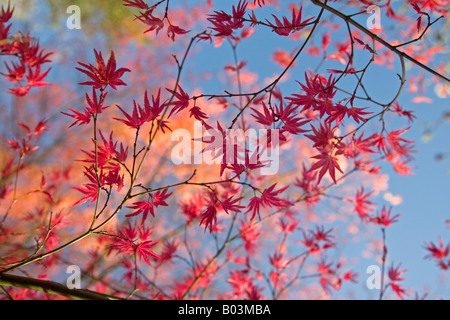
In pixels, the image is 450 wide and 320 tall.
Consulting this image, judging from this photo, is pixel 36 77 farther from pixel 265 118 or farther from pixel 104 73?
pixel 265 118

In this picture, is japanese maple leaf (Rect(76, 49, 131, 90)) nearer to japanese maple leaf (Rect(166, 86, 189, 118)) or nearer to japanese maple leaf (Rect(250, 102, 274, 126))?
japanese maple leaf (Rect(166, 86, 189, 118))

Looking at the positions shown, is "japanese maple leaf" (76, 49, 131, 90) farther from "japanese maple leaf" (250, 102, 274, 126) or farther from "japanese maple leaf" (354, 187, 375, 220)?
"japanese maple leaf" (354, 187, 375, 220)

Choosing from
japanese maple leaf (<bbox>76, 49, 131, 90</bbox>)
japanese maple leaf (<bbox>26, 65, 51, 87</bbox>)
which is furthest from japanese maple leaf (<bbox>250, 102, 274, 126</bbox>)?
japanese maple leaf (<bbox>26, 65, 51, 87</bbox>)

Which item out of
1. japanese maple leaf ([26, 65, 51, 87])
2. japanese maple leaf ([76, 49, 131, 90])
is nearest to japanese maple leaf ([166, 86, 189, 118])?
japanese maple leaf ([76, 49, 131, 90])

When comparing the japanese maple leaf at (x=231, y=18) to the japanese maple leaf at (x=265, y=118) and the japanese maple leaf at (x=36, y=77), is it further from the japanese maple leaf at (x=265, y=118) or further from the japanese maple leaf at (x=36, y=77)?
the japanese maple leaf at (x=36, y=77)

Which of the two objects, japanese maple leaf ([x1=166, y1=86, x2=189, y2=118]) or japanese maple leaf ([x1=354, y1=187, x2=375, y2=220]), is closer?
japanese maple leaf ([x1=166, y1=86, x2=189, y2=118])

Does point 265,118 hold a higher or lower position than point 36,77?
lower

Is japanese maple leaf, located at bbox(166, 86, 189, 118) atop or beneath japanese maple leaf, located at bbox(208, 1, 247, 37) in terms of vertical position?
beneath

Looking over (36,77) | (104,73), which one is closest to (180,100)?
(104,73)

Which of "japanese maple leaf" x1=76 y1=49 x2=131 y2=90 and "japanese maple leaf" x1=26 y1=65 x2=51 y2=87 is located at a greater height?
"japanese maple leaf" x1=26 y1=65 x2=51 y2=87

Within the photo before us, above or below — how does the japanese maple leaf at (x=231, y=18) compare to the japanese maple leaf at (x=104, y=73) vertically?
above

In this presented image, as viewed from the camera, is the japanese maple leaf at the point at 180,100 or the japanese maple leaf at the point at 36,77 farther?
the japanese maple leaf at the point at 36,77

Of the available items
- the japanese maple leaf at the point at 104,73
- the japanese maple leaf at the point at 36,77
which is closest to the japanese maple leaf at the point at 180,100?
the japanese maple leaf at the point at 104,73

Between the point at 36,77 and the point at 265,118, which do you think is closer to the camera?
the point at 265,118
